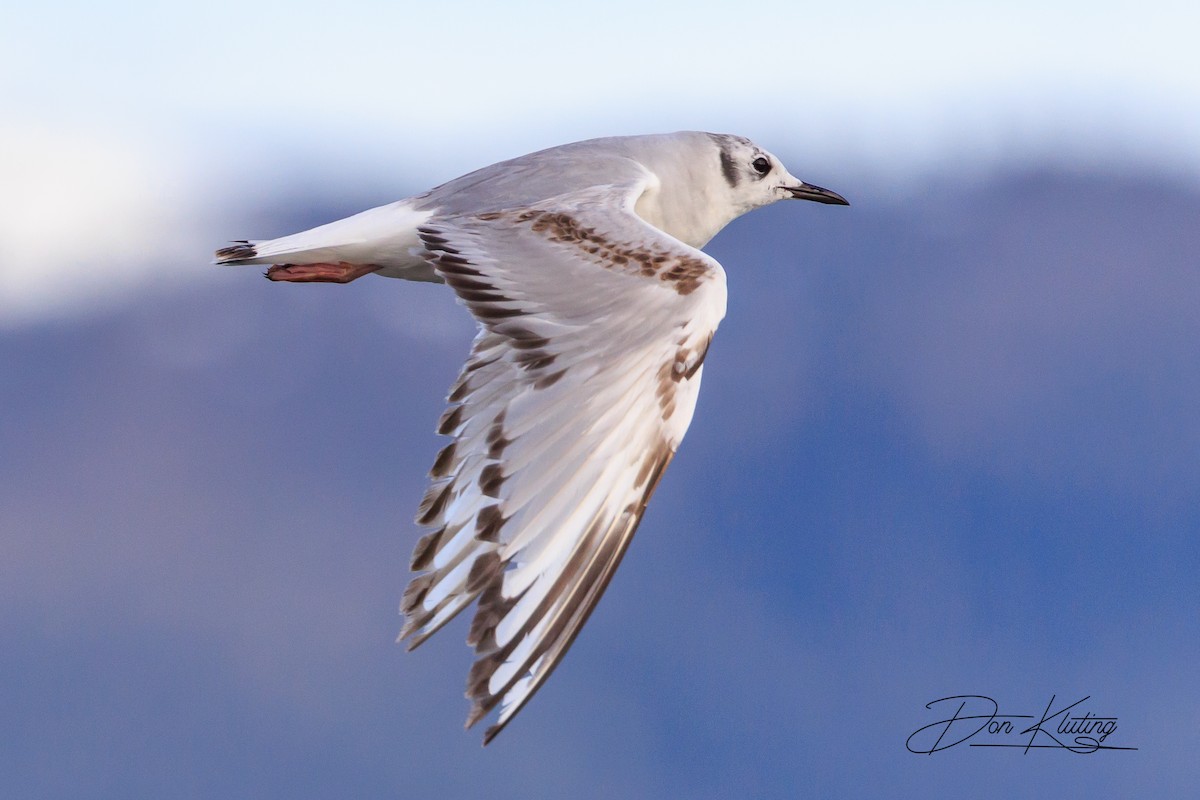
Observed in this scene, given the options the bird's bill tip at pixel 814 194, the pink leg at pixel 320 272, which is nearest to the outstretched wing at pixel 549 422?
the pink leg at pixel 320 272

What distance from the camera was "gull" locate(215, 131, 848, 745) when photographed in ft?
12.4

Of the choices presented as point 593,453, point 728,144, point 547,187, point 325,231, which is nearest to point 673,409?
point 593,453

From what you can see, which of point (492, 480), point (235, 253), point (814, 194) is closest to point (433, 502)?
point (492, 480)

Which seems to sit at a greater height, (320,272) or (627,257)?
(627,257)

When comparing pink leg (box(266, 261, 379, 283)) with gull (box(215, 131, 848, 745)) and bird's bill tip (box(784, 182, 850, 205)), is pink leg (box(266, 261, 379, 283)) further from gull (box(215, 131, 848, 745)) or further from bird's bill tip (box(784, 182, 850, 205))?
bird's bill tip (box(784, 182, 850, 205))

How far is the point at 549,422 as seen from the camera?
3.92m

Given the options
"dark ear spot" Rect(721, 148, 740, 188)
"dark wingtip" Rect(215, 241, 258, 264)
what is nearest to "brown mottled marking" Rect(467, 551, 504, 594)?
"dark wingtip" Rect(215, 241, 258, 264)

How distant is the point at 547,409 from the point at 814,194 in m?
A: 2.66

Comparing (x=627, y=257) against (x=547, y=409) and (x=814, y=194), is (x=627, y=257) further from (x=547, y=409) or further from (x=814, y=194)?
(x=814, y=194)

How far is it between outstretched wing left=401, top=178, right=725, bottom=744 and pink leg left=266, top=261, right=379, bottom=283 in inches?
28.7

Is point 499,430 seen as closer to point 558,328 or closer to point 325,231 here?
point 558,328

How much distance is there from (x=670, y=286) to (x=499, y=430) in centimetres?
61

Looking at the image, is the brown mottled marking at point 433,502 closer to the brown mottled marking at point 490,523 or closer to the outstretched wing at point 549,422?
the outstretched wing at point 549,422

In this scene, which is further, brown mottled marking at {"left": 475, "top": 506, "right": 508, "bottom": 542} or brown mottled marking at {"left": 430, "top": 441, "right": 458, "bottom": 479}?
brown mottled marking at {"left": 430, "top": 441, "right": 458, "bottom": 479}
